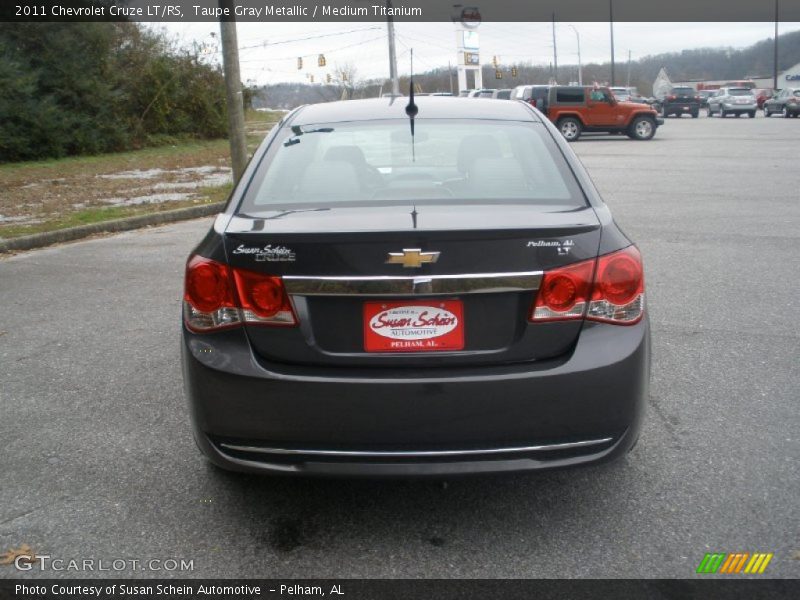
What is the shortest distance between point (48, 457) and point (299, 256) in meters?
1.83

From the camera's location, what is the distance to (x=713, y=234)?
9508mm

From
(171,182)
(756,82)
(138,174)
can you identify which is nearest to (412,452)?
(171,182)

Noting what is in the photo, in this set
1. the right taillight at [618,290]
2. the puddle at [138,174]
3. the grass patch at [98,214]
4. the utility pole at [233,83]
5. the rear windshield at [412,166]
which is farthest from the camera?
the puddle at [138,174]

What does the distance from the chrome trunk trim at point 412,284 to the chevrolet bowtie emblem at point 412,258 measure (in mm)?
44

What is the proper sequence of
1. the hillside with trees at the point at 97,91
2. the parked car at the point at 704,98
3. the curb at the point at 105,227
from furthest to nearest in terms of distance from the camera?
the parked car at the point at 704,98
the hillside with trees at the point at 97,91
the curb at the point at 105,227

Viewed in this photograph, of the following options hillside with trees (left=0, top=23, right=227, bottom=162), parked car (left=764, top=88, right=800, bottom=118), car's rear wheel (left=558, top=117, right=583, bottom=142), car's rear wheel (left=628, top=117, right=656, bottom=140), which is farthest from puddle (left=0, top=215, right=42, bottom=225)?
parked car (left=764, top=88, right=800, bottom=118)

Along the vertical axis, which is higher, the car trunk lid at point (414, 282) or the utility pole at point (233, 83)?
the utility pole at point (233, 83)

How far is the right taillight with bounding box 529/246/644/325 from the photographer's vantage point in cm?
288

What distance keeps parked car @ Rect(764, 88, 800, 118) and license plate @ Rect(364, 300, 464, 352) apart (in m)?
42.8

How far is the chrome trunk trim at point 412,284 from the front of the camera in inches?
110

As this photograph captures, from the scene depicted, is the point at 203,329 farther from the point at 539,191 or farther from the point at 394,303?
the point at 539,191

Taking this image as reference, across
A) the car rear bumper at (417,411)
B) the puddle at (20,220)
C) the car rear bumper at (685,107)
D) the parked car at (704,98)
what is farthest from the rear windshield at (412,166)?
the parked car at (704,98)

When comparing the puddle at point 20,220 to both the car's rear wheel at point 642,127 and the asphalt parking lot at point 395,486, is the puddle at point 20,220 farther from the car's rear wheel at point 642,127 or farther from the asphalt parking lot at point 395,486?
the car's rear wheel at point 642,127
